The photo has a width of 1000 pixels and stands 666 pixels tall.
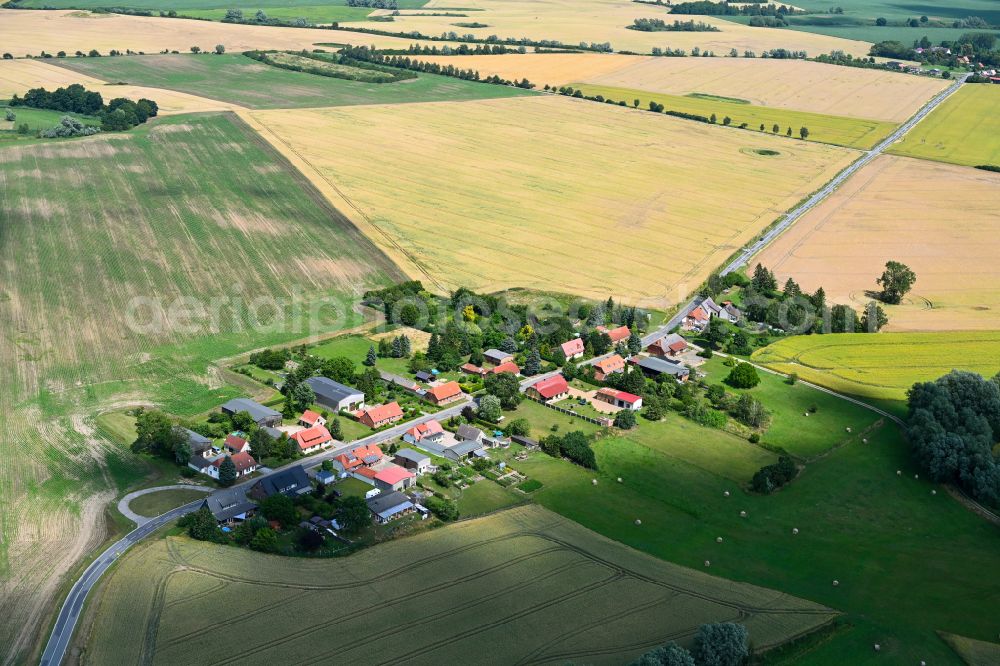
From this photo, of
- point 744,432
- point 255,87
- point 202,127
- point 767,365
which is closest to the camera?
point 744,432

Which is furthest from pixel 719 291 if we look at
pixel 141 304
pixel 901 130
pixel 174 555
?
pixel 901 130

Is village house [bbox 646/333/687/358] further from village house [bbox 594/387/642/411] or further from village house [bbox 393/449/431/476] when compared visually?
village house [bbox 393/449/431/476]

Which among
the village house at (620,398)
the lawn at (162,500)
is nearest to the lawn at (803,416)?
the village house at (620,398)

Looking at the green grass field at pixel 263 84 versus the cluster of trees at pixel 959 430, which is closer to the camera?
the cluster of trees at pixel 959 430

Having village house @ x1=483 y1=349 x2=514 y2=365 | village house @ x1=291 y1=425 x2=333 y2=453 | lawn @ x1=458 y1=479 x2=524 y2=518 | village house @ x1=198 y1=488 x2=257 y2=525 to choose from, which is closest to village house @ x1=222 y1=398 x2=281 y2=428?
village house @ x1=291 y1=425 x2=333 y2=453

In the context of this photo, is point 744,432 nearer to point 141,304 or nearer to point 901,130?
point 141,304

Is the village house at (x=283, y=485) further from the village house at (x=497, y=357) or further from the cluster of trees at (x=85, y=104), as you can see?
the cluster of trees at (x=85, y=104)

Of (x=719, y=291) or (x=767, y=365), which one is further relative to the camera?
(x=719, y=291)
